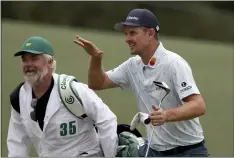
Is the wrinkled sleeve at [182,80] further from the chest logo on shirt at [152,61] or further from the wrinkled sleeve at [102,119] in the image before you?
the wrinkled sleeve at [102,119]

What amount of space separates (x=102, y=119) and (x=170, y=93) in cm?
61

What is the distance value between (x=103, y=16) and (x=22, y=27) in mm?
4948

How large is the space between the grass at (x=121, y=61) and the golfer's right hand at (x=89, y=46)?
4.54 meters

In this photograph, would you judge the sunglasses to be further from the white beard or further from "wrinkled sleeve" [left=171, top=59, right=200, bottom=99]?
"wrinkled sleeve" [left=171, top=59, right=200, bottom=99]

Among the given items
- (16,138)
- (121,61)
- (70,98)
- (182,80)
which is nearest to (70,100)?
(70,98)

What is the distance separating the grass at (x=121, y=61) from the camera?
36.9ft

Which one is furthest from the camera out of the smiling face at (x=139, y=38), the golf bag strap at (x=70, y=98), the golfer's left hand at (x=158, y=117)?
the golf bag strap at (x=70, y=98)

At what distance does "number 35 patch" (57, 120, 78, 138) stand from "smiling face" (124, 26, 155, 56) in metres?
0.71

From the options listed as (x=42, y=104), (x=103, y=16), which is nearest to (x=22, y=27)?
(x=103, y=16)

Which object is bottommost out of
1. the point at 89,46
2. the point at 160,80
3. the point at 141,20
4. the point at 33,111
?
the point at 33,111

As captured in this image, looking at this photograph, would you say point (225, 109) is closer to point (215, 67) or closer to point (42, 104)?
point (215, 67)

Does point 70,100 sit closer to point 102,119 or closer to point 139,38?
point 102,119

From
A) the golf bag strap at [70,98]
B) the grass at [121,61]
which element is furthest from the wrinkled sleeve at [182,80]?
the grass at [121,61]

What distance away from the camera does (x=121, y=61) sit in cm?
1305
